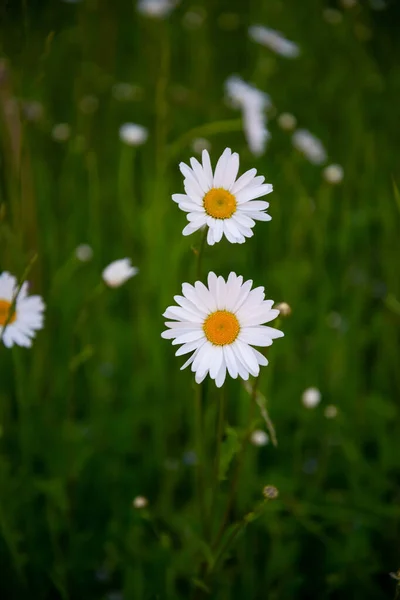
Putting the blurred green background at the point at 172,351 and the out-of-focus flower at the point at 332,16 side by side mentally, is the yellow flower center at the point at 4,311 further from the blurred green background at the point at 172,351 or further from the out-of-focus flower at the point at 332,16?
the out-of-focus flower at the point at 332,16

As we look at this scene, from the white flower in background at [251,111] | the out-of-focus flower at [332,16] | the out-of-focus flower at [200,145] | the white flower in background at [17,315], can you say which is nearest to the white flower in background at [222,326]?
the white flower in background at [17,315]

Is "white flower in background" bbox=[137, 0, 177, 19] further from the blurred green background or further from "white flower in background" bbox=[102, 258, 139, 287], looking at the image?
"white flower in background" bbox=[102, 258, 139, 287]

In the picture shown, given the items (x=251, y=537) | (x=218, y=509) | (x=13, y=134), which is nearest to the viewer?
(x=218, y=509)

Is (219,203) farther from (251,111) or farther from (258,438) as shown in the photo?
(251,111)

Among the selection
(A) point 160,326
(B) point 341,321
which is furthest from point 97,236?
(B) point 341,321

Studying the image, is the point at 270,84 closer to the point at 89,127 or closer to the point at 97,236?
the point at 89,127

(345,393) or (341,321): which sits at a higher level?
(341,321)

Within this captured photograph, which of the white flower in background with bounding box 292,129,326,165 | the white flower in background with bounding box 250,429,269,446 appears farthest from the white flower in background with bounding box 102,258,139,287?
the white flower in background with bounding box 292,129,326,165
